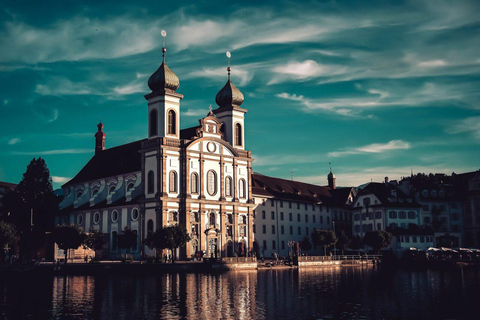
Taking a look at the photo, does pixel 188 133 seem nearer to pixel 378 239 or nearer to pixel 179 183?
pixel 179 183

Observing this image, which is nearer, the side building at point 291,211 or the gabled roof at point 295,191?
the side building at point 291,211

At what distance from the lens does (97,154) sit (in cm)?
12500

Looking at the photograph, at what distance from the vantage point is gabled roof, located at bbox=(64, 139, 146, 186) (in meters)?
107

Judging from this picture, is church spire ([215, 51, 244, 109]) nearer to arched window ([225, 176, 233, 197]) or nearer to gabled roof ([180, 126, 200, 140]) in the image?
gabled roof ([180, 126, 200, 140])

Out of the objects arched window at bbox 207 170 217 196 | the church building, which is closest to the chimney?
the church building

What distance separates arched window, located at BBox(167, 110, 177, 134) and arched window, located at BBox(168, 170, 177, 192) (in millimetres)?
6527

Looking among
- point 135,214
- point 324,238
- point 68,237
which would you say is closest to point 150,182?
point 135,214

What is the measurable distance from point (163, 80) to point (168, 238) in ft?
85.4

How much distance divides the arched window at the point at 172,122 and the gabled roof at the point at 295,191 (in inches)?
822

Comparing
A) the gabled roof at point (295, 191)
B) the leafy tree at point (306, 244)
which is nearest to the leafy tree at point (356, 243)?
the leafy tree at point (306, 244)

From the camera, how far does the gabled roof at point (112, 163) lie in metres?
107

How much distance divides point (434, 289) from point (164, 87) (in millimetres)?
58076

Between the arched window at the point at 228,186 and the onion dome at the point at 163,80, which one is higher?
the onion dome at the point at 163,80

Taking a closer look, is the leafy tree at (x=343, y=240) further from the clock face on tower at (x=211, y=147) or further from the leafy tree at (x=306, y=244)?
the clock face on tower at (x=211, y=147)
